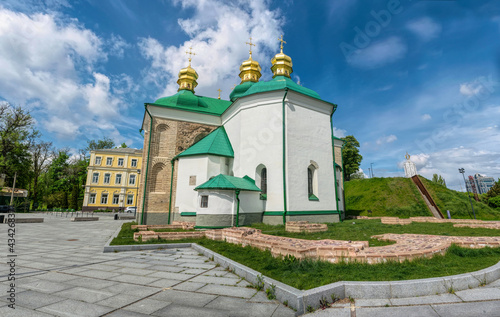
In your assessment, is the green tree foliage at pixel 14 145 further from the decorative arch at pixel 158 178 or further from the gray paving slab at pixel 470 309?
the gray paving slab at pixel 470 309

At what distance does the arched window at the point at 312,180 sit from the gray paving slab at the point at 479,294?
1123cm

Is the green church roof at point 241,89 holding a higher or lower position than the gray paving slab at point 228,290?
higher

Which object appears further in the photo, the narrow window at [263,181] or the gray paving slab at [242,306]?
the narrow window at [263,181]

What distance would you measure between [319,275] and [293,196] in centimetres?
968

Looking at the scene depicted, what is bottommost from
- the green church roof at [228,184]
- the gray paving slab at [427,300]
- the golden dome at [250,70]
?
the gray paving slab at [427,300]

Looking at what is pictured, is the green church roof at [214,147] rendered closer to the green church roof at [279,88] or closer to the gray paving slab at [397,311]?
the green church roof at [279,88]

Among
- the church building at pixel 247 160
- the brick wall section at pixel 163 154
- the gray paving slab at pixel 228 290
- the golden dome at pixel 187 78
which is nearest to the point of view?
the gray paving slab at pixel 228 290

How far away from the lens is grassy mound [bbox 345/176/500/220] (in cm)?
2070

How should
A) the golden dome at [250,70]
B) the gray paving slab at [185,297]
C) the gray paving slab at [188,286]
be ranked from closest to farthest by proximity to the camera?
the gray paving slab at [185,297], the gray paving slab at [188,286], the golden dome at [250,70]

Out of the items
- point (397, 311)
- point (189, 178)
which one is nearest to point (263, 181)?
point (189, 178)

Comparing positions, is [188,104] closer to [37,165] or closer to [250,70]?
[250,70]

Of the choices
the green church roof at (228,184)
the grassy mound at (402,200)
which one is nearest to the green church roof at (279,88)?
the green church roof at (228,184)

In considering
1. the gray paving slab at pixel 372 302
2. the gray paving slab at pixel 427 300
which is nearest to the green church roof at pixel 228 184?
the gray paving slab at pixel 372 302

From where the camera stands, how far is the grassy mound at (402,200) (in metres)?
20.7
